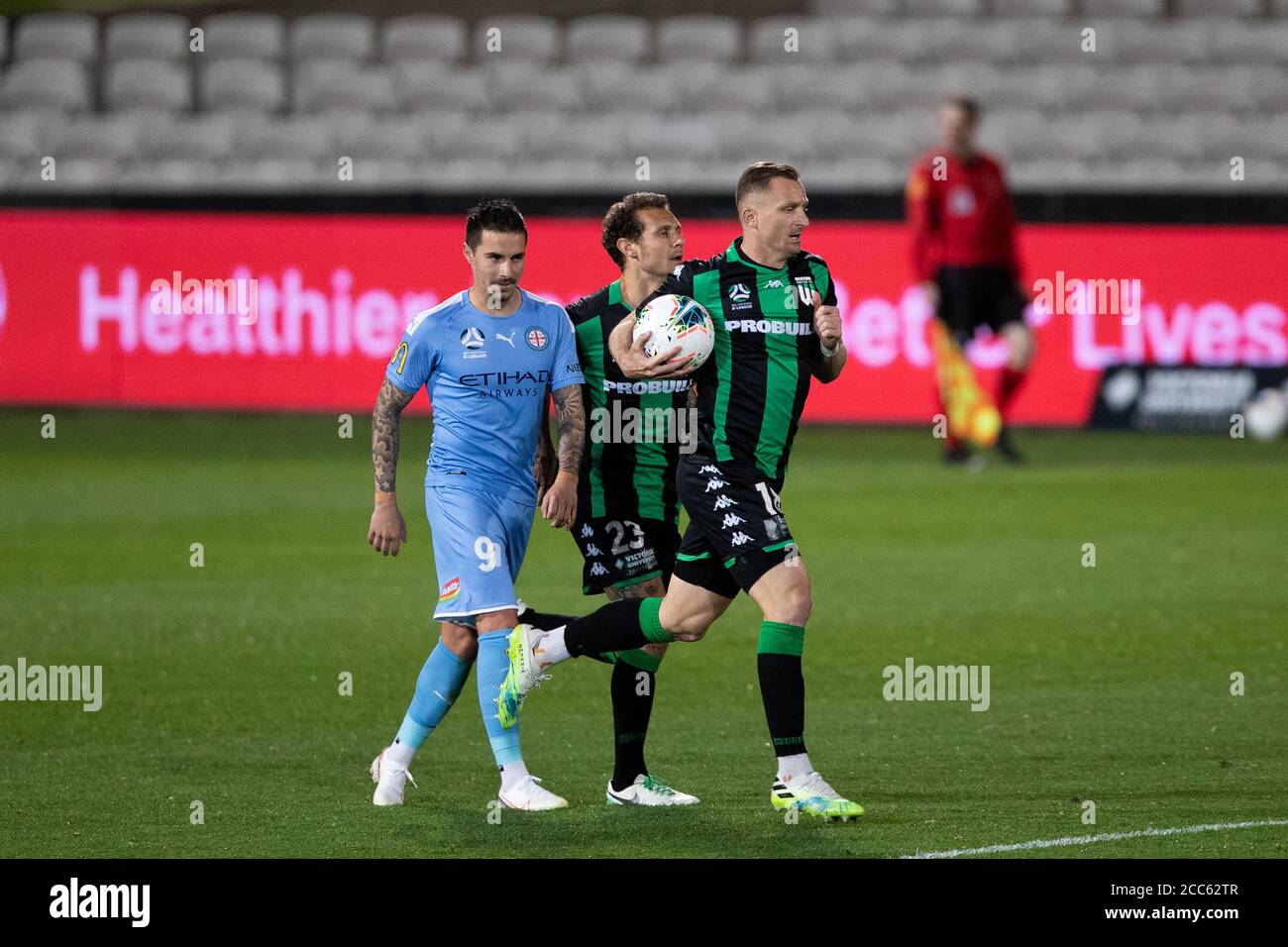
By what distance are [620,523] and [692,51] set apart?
15.9m

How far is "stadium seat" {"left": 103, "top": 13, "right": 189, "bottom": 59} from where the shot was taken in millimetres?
22172

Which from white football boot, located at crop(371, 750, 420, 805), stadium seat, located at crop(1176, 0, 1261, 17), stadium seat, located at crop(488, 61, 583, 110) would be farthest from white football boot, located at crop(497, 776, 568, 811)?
stadium seat, located at crop(1176, 0, 1261, 17)

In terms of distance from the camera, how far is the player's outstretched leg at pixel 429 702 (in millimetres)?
6359

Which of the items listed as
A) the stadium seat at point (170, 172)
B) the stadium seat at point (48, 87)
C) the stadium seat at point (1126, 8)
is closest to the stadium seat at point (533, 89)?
the stadium seat at point (170, 172)

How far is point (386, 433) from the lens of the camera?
640 cm

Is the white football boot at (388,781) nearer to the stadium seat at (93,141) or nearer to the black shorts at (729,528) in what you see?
the black shorts at (729,528)

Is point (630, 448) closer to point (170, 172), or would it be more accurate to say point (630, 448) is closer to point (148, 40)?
point (170, 172)

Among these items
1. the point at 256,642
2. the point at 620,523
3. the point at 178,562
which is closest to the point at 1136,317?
the point at 178,562

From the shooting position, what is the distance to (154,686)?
829 cm

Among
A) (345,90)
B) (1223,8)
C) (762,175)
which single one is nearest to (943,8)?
(1223,8)

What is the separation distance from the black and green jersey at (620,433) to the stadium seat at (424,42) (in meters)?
15.9

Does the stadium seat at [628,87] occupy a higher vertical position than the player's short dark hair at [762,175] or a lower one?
higher

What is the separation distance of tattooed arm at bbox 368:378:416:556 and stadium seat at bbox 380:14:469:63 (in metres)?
16.1

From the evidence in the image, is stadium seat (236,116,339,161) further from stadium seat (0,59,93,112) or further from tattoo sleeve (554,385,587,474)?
tattoo sleeve (554,385,587,474)
